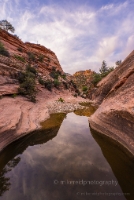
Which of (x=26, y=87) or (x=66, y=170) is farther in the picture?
(x=26, y=87)

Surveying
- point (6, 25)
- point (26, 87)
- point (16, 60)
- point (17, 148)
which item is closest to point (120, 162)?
point (17, 148)

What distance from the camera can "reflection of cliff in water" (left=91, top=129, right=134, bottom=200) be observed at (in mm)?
4523

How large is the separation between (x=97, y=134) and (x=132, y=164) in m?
3.66

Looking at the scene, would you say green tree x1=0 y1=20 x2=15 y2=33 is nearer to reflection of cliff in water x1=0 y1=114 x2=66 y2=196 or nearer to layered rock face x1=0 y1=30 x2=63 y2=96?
layered rock face x1=0 y1=30 x2=63 y2=96

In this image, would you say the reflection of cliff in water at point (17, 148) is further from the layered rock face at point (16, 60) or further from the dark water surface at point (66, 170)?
the layered rock face at point (16, 60)

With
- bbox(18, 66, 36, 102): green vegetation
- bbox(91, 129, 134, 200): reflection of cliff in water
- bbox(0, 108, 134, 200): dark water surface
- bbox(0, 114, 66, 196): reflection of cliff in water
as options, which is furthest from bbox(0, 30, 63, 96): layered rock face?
bbox(91, 129, 134, 200): reflection of cliff in water

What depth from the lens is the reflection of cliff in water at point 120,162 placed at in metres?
4.52

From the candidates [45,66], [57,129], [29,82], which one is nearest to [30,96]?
[29,82]

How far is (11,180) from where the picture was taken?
4.93 m

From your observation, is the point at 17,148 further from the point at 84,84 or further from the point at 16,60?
the point at 84,84

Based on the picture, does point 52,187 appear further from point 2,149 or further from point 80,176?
point 2,149

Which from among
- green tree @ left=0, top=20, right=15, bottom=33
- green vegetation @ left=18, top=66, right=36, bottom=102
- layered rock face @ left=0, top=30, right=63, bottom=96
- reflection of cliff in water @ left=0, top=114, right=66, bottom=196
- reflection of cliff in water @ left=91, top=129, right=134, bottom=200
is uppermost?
green tree @ left=0, top=20, right=15, bottom=33

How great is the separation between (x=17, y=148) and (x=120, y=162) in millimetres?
5724

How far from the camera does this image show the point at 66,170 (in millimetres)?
5285
